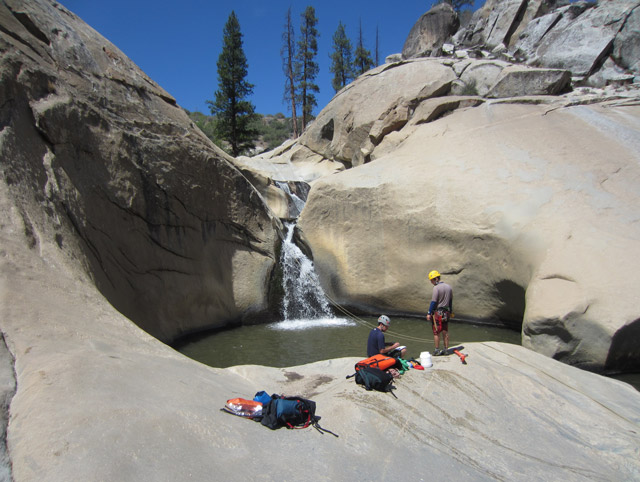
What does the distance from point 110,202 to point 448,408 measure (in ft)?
22.6

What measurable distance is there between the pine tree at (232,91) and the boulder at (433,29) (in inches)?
418

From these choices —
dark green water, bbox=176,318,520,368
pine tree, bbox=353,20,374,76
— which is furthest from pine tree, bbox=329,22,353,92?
dark green water, bbox=176,318,520,368

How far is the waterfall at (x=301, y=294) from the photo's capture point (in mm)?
11273

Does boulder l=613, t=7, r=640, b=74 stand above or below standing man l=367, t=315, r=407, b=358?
above

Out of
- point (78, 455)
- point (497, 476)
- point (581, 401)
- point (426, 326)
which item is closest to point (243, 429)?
point (78, 455)

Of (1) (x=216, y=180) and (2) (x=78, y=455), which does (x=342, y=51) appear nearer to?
(1) (x=216, y=180)

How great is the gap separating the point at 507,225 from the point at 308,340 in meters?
4.97

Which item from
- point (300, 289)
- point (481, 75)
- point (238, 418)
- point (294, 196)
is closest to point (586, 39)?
point (481, 75)

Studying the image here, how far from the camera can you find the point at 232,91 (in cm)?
2569

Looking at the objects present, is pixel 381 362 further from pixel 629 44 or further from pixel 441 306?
pixel 629 44

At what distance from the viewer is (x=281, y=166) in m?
21.4

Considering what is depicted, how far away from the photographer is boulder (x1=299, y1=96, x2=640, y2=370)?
6840 millimetres

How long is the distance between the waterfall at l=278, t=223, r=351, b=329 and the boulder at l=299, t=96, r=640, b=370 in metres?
0.41

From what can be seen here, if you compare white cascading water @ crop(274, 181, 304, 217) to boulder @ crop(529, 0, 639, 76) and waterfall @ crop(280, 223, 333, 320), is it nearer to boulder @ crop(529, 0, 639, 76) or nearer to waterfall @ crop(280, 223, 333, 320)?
waterfall @ crop(280, 223, 333, 320)
